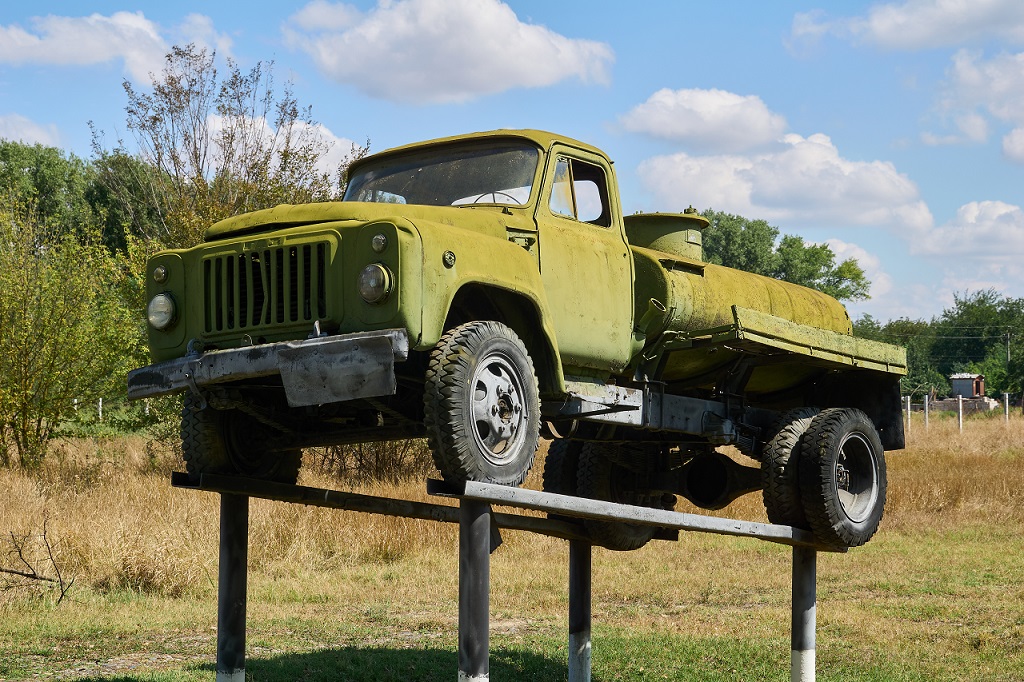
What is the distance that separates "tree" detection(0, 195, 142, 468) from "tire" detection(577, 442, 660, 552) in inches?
518

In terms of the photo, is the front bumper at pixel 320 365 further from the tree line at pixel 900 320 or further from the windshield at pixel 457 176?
the tree line at pixel 900 320

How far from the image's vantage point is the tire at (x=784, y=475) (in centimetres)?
798

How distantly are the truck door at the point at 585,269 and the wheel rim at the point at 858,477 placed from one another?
237 cm

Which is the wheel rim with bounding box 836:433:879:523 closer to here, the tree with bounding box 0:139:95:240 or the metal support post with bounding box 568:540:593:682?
the metal support post with bounding box 568:540:593:682

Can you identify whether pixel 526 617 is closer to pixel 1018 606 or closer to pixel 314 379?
pixel 1018 606

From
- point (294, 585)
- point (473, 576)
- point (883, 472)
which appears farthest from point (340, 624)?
point (473, 576)

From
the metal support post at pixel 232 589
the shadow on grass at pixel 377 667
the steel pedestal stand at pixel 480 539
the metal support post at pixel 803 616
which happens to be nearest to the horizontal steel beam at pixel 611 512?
the steel pedestal stand at pixel 480 539

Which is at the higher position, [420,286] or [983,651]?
[420,286]

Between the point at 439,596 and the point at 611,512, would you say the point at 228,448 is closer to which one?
the point at 611,512

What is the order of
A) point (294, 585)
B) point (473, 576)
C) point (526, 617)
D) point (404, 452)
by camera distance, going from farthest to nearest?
point (404, 452)
point (294, 585)
point (526, 617)
point (473, 576)

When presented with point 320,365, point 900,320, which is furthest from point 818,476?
point 900,320

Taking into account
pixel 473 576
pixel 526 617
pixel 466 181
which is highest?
pixel 466 181

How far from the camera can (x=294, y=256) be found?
18.8ft

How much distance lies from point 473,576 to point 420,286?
4.78ft
